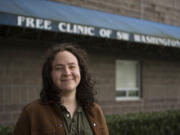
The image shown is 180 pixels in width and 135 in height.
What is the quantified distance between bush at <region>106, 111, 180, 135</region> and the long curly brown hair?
11.5 ft

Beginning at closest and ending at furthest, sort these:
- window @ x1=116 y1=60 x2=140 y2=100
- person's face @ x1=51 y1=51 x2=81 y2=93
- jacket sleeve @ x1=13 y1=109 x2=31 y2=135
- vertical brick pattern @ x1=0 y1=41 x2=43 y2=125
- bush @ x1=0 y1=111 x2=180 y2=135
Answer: jacket sleeve @ x1=13 y1=109 x2=31 y2=135 → person's face @ x1=51 y1=51 x2=81 y2=93 → bush @ x1=0 y1=111 x2=180 y2=135 → vertical brick pattern @ x1=0 y1=41 x2=43 y2=125 → window @ x1=116 y1=60 x2=140 y2=100

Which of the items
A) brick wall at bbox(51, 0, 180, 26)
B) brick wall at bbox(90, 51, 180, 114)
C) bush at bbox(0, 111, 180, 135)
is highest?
brick wall at bbox(51, 0, 180, 26)

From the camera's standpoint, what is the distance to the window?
9195mm

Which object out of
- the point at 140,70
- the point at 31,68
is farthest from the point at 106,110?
the point at 31,68

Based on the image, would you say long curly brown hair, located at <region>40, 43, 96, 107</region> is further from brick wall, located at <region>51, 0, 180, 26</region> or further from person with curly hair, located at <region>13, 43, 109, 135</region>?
brick wall, located at <region>51, 0, 180, 26</region>

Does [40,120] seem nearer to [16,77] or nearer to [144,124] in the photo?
[144,124]

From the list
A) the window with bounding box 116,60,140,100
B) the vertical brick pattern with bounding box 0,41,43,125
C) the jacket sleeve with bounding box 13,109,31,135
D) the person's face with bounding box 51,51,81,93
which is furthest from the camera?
the window with bounding box 116,60,140,100

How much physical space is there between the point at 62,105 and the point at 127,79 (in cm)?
750

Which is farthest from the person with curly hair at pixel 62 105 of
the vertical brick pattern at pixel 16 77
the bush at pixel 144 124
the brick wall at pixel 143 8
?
the brick wall at pixel 143 8

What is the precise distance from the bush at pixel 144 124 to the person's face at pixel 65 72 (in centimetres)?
374

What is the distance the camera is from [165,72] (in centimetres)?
1046

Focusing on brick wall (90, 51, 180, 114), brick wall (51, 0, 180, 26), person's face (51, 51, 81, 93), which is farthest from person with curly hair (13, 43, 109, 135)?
brick wall (90, 51, 180, 114)

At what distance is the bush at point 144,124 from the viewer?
5.90 meters

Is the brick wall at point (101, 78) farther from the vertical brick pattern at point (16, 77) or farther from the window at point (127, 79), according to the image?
the window at point (127, 79)
